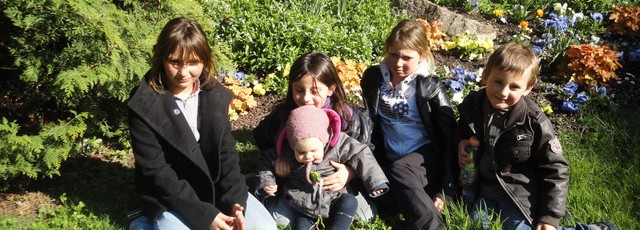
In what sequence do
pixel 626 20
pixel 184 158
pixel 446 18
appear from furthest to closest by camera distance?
pixel 446 18 < pixel 626 20 < pixel 184 158

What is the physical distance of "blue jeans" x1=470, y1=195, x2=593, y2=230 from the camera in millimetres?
3584

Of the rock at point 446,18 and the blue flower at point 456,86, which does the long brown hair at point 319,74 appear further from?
the rock at point 446,18

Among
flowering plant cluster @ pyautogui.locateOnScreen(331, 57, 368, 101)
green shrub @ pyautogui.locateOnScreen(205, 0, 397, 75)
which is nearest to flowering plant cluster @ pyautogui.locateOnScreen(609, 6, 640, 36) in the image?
green shrub @ pyautogui.locateOnScreen(205, 0, 397, 75)

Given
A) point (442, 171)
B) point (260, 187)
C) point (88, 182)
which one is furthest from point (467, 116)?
point (88, 182)

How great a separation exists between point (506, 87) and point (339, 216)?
3.92ft

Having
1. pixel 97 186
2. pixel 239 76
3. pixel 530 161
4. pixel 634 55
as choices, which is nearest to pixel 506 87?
pixel 530 161

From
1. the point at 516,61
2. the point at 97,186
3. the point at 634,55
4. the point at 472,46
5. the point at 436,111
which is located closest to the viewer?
the point at 516,61

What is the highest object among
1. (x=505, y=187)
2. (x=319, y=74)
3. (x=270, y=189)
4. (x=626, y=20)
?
(x=319, y=74)

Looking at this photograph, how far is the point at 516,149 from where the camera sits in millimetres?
3504

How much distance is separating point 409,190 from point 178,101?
1.46m

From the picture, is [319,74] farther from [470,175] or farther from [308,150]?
[470,175]

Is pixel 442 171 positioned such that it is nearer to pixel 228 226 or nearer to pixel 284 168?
pixel 284 168

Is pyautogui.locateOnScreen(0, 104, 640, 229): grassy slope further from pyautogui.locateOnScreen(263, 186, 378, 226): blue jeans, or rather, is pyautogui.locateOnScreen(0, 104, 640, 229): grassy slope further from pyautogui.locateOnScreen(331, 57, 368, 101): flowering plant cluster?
pyautogui.locateOnScreen(331, 57, 368, 101): flowering plant cluster

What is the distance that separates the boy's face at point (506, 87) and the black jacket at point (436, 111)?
17.7 inches
